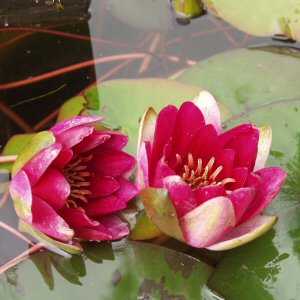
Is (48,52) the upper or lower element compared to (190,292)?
upper

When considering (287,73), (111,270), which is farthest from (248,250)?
(287,73)

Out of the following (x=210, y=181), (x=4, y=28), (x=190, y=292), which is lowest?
(x=190, y=292)

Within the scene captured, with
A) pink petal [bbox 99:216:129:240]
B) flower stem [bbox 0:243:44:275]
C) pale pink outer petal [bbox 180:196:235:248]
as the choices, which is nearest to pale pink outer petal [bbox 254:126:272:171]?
pale pink outer petal [bbox 180:196:235:248]

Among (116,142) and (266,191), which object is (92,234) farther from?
(266,191)

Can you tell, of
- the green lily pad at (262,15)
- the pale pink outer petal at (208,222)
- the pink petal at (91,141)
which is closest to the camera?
the pale pink outer petal at (208,222)

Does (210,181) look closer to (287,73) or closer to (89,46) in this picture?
(287,73)

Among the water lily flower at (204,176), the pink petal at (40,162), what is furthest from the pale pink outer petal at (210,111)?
the pink petal at (40,162)

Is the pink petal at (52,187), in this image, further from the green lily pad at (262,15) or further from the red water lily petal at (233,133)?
the green lily pad at (262,15)

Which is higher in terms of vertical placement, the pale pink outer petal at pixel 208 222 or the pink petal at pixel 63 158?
the pink petal at pixel 63 158
